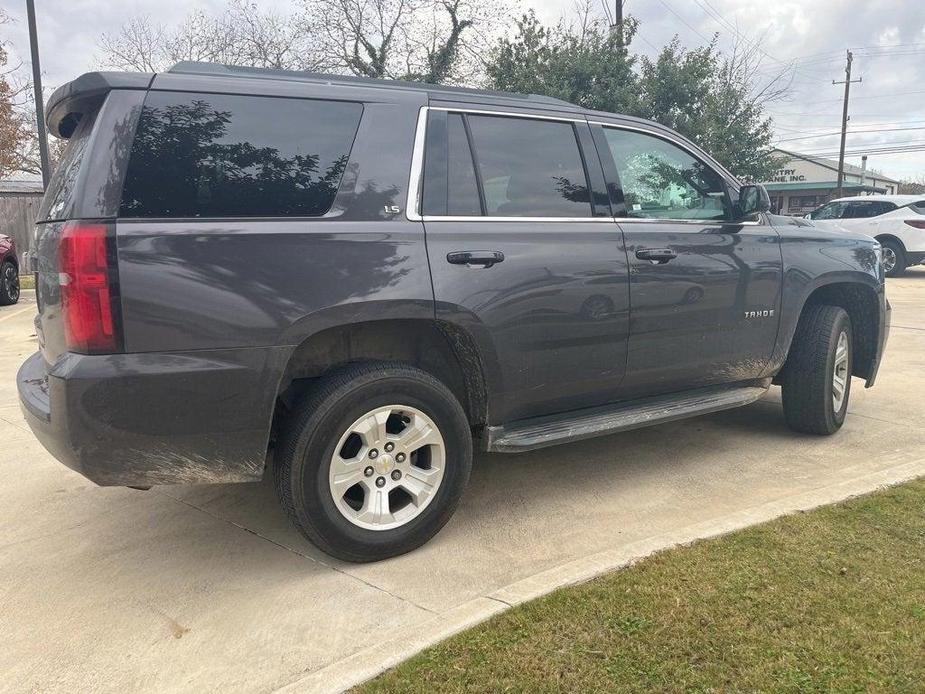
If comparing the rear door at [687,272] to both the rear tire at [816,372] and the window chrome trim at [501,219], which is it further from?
the rear tire at [816,372]

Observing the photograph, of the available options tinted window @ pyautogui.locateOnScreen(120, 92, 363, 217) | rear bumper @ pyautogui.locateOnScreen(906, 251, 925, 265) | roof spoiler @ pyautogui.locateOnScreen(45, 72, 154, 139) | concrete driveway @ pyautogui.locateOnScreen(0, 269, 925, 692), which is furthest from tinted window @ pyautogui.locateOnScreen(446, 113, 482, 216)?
rear bumper @ pyautogui.locateOnScreen(906, 251, 925, 265)

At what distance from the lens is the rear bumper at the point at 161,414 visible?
8.24ft

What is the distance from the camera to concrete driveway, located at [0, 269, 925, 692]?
2412 millimetres

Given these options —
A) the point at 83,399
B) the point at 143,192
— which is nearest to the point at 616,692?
the point at 83,399

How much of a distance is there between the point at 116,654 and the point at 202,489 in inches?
61.3

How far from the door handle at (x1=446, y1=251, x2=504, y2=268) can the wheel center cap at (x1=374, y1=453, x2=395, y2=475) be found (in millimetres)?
851

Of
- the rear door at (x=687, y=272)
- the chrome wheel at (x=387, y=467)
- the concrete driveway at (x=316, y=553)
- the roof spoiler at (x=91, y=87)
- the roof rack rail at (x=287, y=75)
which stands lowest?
the concrete driveway at (x=316, y=553)

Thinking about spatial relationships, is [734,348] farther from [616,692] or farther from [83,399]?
[83,399]

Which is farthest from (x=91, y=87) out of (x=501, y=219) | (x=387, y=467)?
(x=387, y=467)

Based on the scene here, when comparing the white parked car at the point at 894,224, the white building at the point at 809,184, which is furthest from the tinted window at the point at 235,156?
the white building at the point at 809,184

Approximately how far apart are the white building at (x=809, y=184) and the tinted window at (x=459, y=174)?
36.4 metres

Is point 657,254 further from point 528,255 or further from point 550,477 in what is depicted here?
point 550,477

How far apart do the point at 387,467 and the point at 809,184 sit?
42.9 metres

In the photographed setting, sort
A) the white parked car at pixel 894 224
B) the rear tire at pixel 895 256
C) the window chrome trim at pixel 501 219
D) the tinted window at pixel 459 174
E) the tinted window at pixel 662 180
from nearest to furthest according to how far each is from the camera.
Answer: the window chrome trim at pixel 501 219 < the tinted window at pixel 459 174 < the tinted window at pixel 662 180 < the white parked car at pixel 894 224 < the rear tire at pixel 895 256
